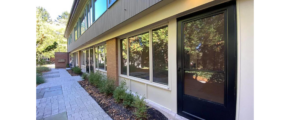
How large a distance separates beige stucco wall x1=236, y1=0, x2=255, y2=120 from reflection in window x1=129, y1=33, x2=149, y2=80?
2391mm

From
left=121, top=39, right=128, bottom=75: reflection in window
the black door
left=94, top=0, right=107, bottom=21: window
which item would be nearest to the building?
the black door

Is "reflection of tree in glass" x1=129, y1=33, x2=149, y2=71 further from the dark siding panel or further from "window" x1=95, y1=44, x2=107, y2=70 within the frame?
"window" x1=95, y1=44, x2=107, y2=70

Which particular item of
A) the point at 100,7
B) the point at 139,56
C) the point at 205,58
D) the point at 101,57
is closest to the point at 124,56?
the point at 139,56

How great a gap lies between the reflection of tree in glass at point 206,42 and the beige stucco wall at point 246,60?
0.25m

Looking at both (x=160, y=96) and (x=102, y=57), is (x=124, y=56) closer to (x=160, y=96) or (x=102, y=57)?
(x=160, y=96)

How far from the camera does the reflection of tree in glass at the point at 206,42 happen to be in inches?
79.9

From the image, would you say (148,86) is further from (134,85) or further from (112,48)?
(112,48)

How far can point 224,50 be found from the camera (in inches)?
77.8

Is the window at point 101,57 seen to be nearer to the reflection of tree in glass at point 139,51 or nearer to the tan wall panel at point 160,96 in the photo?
the reflection of tree in glass at point 139,51

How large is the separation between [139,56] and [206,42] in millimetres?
2410

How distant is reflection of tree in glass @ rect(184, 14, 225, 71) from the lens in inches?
79.9
